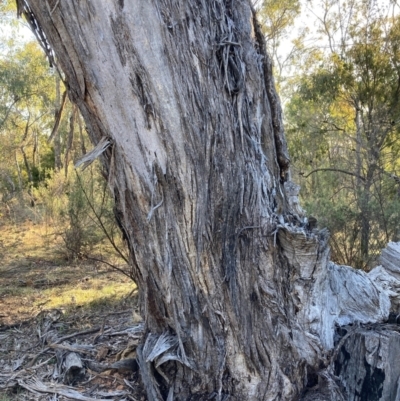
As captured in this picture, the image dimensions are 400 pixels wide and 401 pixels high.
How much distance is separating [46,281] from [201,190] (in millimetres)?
5011

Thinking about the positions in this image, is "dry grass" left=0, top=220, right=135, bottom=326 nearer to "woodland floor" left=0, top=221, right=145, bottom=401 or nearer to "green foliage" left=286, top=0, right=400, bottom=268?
"woodland floor" left=0, top=221, right=145, bottom=401

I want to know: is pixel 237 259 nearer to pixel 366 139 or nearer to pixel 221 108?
pixel 221 108

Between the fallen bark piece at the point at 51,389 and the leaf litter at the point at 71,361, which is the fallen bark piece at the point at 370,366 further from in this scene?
the fallen bark piece at the point at 51,389

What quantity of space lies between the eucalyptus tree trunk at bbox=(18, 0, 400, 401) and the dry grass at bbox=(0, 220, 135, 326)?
255cm

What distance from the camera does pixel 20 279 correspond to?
261 inches

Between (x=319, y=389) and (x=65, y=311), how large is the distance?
2901mm

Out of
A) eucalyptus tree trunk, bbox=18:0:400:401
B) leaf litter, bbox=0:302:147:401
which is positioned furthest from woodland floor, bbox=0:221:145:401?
eucalyptus tree trunk, bbox=18:0:400:401

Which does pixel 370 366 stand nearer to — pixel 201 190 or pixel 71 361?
pixel 201 190

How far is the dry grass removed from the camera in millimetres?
4977

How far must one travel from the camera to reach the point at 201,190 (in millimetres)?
2195

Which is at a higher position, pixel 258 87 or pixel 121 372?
pixel 258 87

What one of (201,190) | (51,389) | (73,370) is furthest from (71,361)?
(201,190)

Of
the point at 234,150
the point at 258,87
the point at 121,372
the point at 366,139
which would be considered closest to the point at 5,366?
the point at 121,372

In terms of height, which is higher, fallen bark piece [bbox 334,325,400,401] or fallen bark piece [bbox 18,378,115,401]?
fallen bark piece [bbox 334,325,400,401]
